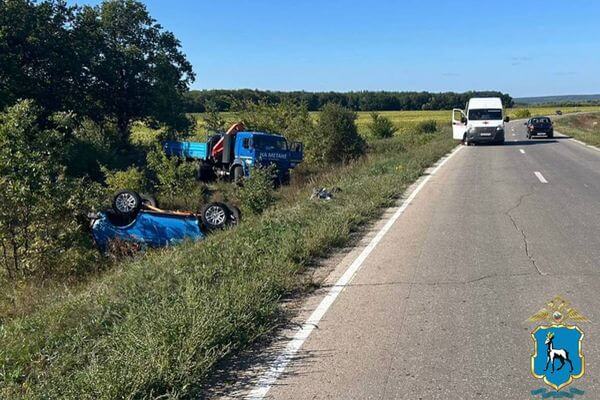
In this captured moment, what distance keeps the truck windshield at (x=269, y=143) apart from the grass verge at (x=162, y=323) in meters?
15.3

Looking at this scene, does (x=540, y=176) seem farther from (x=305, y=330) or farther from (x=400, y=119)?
(x=400, y=119)

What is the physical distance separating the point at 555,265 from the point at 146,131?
131ft

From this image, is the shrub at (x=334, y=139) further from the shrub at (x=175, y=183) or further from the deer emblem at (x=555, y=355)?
the deer emblem at (x=555, y=355)

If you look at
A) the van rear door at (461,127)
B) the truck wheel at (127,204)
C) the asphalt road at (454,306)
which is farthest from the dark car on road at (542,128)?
the truck wheel at (127,204)

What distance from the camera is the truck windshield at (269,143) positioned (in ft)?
77.6

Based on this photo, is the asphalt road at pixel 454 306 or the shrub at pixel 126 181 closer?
the asphalt road at pixel 454 306

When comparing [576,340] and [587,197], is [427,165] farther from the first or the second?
[576,340]

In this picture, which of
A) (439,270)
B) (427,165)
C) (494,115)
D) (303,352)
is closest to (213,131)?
(427,165)

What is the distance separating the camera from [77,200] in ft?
37.2

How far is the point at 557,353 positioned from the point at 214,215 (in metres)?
10.5

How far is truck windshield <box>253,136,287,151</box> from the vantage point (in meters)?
23.6

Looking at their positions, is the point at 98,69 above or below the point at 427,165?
above

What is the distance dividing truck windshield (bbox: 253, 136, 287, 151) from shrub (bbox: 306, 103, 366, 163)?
532cm

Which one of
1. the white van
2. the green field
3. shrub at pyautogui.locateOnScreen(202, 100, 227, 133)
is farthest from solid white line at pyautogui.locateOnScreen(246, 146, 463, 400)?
the green field
